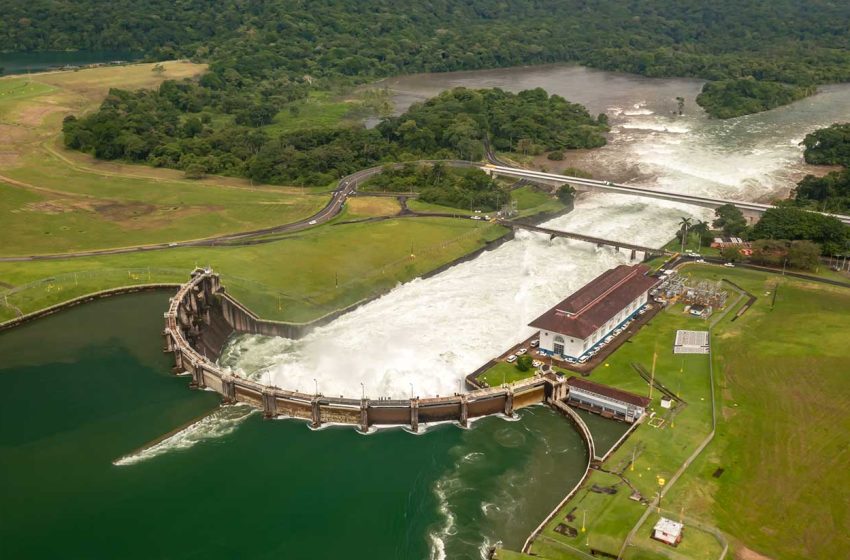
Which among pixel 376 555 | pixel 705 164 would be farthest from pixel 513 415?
pixel 705 164

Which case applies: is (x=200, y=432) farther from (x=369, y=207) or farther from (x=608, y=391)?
(x=369, y=207)

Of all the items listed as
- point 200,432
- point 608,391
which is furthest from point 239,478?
point 608,391

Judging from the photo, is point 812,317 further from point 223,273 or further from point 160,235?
point 160,235

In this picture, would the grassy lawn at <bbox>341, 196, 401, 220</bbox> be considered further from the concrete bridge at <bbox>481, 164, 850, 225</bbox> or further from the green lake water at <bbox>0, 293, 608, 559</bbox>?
the green lake water at <bbox>0, 293, 608, 559</bbox>

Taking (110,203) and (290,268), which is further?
(110,203)

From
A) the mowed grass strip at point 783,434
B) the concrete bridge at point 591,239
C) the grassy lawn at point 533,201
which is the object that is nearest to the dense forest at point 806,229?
the mowed grass strip at point 783,434

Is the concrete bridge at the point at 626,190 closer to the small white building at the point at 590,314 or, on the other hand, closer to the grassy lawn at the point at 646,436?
the small white building at the point at 590,314

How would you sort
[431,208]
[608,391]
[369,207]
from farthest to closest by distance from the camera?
[431,208]
[369,207]
[608,391]

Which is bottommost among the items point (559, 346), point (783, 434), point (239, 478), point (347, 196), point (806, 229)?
point (783, 434)

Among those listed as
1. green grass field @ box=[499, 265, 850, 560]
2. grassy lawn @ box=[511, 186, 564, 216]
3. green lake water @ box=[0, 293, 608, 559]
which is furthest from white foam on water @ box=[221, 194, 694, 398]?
green grass field @ box=[499, 265, 850, 560]
